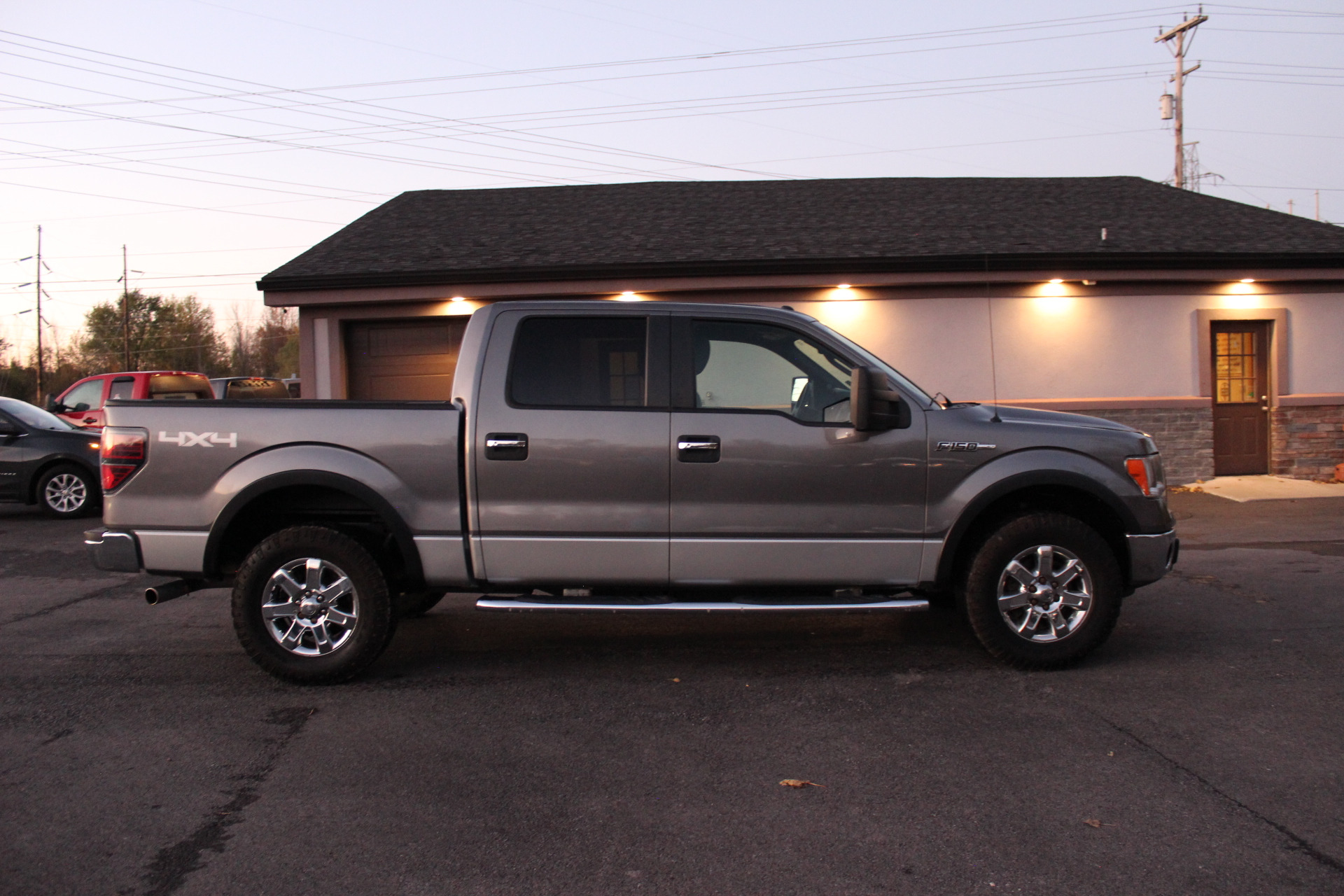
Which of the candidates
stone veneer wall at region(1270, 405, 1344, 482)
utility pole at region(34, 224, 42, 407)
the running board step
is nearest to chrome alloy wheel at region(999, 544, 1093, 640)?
the running board step

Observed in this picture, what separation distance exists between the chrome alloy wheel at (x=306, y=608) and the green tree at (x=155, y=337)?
66.0m

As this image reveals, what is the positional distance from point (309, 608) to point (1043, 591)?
3897 mm

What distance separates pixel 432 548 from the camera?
509 centimetres

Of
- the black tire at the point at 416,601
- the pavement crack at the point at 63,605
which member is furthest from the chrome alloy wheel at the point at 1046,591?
the pavement crack at the point at 63,605

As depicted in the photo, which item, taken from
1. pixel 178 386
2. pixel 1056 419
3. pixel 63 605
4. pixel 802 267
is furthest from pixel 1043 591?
pixel 178 386

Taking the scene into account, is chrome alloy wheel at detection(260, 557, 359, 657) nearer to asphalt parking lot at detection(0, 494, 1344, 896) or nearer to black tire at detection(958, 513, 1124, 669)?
asphalt parking lot at detection(0, 494, 1344, 896)

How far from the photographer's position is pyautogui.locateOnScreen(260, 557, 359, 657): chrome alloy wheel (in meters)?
5.06

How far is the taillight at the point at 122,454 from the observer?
5055 millimetres

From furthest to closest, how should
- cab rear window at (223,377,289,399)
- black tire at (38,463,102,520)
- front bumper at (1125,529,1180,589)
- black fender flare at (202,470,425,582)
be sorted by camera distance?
cab rear window at (223,377,289,399) → black tire at (38,463,102,520) → front bumper at (1125,529,1180,589) → black fender flare at (202,470,425,582)

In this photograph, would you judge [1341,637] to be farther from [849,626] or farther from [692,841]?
[692,841]

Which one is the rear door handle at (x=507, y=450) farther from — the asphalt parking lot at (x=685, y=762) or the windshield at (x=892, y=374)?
the windshield at (x=892, y=374)

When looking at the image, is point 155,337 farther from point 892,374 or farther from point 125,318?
point 892,374

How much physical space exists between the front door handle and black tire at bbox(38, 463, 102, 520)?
34.2 feet

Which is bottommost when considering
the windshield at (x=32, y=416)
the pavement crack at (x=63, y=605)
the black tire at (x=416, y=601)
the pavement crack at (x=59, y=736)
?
the pavement crack at (x=59, y=736)
